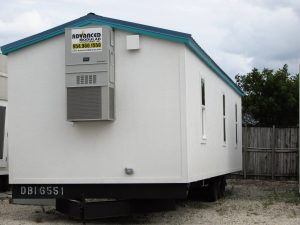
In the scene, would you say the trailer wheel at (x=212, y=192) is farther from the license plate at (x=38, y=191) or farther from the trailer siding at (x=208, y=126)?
the license plate at (x=38, y=191)

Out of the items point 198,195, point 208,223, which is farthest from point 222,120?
point 208,223

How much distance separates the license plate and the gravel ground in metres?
0.53

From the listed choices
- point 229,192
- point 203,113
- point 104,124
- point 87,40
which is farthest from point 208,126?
point 229,192

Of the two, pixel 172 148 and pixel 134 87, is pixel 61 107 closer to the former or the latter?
pixel 134 87

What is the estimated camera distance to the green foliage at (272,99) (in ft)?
77.2

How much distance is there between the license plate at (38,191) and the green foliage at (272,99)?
591 inches

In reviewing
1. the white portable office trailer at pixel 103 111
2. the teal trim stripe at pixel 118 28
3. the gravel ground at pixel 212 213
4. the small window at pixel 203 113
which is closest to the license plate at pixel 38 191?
the white portable office trailer at pixel 103 111

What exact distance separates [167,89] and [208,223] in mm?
2498

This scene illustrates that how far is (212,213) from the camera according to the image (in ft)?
37.4

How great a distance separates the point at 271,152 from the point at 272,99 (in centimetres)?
383

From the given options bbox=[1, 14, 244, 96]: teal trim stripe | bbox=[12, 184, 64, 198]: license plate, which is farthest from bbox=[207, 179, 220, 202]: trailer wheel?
bbox=[12, 184, 64, 198]: license plate

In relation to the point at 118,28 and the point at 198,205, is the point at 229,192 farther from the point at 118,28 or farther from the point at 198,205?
the point at 118,28

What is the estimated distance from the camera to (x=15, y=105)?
10.0 metres

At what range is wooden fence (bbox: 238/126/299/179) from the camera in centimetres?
2006
